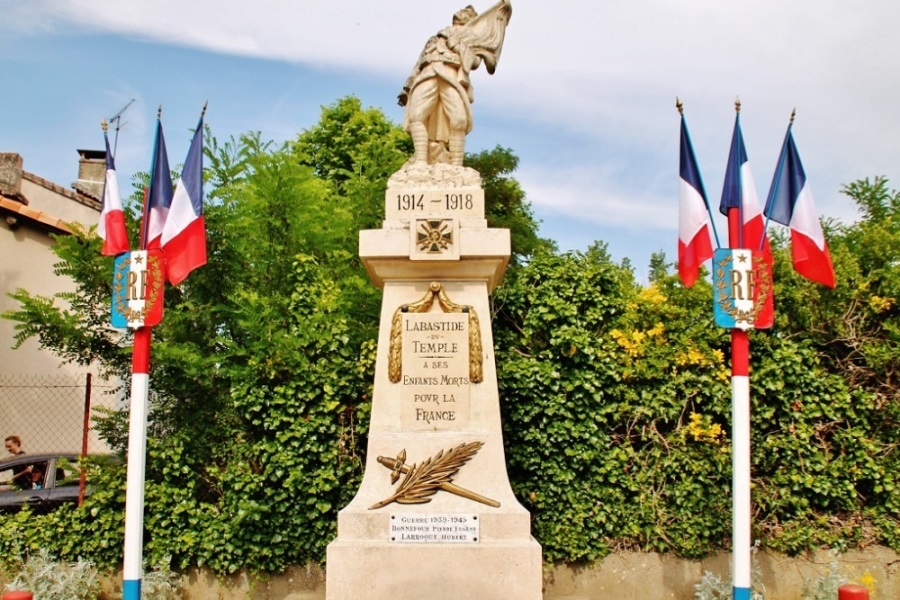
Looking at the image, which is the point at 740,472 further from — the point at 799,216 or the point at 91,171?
the point at 91,171

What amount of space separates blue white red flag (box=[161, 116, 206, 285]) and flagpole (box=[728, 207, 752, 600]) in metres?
4.62

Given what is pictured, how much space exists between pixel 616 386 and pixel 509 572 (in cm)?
338

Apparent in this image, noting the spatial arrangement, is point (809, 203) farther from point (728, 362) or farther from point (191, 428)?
point (191, 428)

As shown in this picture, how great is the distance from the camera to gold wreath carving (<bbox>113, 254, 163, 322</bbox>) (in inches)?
286

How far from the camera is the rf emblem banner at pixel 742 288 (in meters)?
7.14

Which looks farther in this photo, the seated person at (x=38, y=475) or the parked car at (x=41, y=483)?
the seated person at (x=38, y=475)

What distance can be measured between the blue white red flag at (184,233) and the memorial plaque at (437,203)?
65.6 inches

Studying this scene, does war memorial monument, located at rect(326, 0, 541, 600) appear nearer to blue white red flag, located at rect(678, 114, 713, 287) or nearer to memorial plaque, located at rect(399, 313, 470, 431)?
memorial plaque, located at rect(399, 313, 470, 431)

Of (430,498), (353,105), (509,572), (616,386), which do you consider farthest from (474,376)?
(353,105)

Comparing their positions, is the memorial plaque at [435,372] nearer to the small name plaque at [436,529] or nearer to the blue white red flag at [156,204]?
the small name plaque at [436,529]

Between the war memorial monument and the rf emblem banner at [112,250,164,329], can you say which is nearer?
the war memorial monument

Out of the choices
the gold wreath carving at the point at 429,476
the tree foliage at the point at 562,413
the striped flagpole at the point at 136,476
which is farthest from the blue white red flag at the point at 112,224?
the gold wreath carving at the point at 429,476

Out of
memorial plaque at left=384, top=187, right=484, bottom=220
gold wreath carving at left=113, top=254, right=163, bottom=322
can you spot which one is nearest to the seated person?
gold wreath carving at left=113, top=254, right=163, bottom=322

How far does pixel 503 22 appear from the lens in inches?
317
